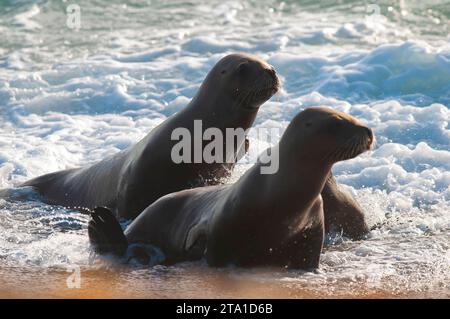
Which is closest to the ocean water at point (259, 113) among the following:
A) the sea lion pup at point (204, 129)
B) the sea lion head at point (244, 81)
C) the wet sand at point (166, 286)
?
the wet sand at point (166, 286)

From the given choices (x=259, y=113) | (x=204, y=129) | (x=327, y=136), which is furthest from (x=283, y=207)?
(x=259, y=113)

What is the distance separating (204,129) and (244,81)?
0.61m

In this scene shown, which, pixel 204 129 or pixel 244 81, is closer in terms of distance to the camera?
pixel 244 81

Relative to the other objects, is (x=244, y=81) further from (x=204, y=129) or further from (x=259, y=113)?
(x=259, y=113)

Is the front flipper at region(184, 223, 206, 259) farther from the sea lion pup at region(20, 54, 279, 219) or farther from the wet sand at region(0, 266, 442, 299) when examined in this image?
the sea lion pup at region(20, 54, 279, 219)

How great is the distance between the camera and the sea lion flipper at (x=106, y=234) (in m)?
7.96

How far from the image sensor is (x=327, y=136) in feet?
23.2

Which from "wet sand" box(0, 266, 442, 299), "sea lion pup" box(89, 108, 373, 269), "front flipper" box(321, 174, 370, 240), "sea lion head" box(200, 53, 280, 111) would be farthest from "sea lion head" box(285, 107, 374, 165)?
"front flipper" box(321, 174, 370, 240)

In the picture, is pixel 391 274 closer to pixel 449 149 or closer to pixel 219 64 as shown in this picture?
pixel 219 64

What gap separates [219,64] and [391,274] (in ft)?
8.86

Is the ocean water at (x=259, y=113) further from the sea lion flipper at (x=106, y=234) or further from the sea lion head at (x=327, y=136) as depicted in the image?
the sea lion head at (x=327, y=136)

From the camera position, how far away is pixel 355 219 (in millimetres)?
8969

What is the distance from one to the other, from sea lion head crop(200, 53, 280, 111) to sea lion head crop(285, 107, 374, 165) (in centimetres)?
150

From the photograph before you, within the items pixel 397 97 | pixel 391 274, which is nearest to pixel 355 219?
pixel 391 274
